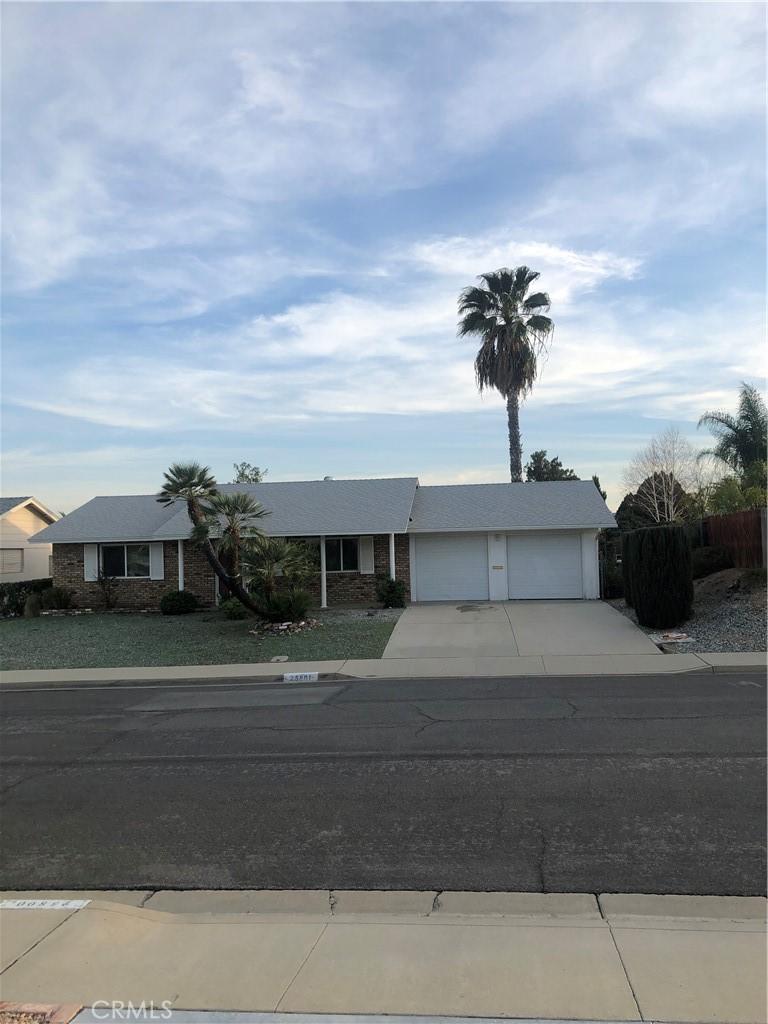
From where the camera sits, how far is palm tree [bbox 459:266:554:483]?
33.5 m

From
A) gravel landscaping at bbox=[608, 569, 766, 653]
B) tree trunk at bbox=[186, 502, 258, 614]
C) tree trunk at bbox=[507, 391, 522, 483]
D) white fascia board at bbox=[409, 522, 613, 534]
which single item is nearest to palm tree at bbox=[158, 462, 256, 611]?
tree trunk at bbox=[186, 502, 258, 614]

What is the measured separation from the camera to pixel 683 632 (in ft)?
55.7

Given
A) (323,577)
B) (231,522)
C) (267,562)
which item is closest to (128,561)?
(323,577)

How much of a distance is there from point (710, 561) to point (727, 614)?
463cm

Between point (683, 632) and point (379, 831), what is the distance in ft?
42.0

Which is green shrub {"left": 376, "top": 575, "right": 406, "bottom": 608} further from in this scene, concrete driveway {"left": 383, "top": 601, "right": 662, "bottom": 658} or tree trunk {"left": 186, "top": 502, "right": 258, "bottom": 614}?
tree trunk {"left": 186, "top": 502, "right": 258, "bottom": 614}

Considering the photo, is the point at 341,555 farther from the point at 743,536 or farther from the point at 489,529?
the point at 743,536

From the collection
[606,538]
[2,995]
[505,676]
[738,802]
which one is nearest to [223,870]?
[2,995]

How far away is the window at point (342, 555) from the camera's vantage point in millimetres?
25547

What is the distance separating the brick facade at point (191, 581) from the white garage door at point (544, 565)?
348cm

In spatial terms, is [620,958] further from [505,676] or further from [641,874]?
[505,676]

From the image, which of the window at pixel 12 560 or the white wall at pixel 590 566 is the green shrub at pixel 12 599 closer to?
the window at pixel 12 560

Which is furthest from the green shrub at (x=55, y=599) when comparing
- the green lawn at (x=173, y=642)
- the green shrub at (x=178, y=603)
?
the green shrub at (x=178, y=603)

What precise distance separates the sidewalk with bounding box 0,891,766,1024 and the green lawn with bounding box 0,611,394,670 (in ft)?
37.2
